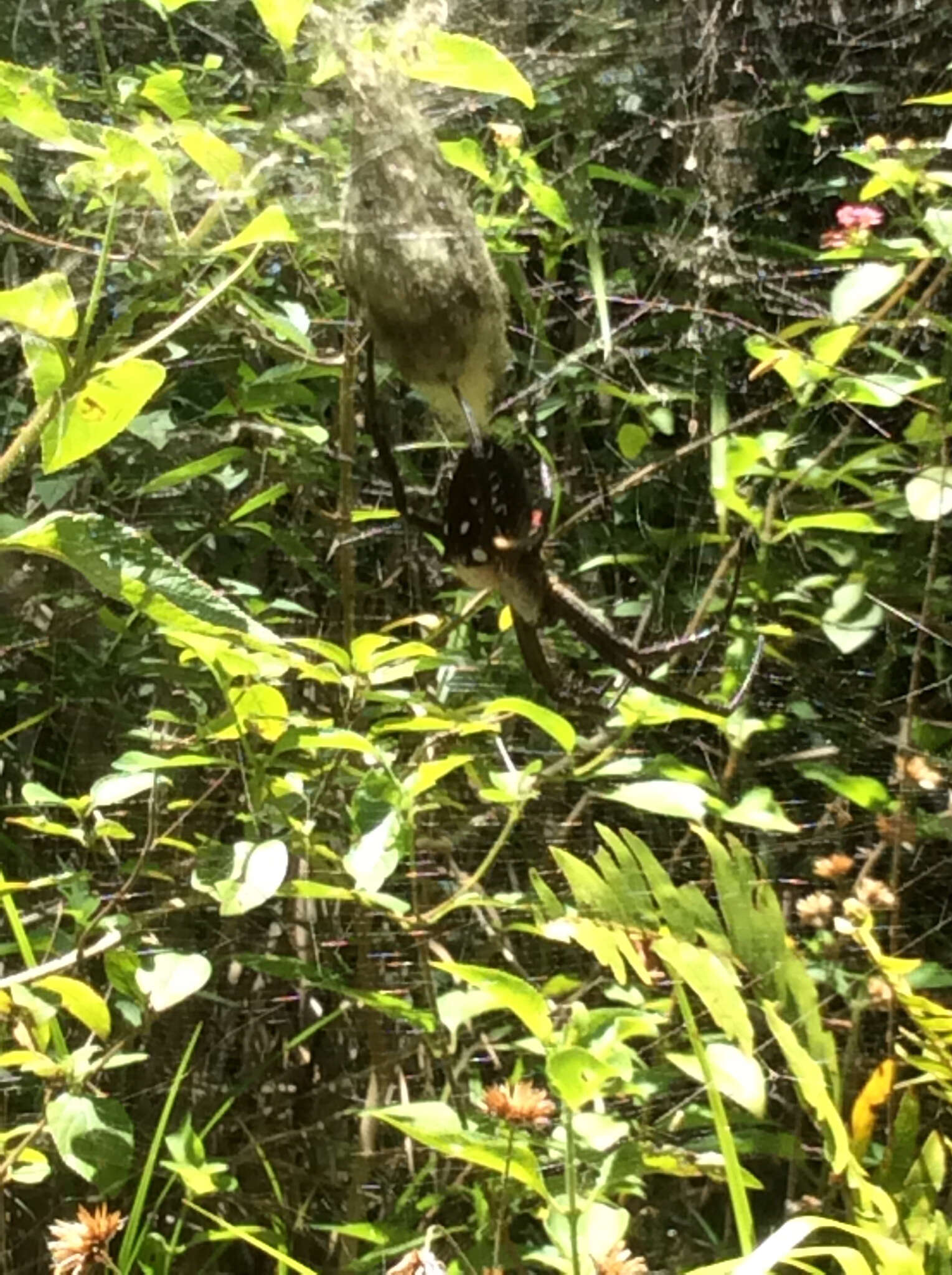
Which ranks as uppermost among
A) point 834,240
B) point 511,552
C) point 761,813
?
point 834,240

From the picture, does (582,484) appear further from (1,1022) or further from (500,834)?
(1,1022)

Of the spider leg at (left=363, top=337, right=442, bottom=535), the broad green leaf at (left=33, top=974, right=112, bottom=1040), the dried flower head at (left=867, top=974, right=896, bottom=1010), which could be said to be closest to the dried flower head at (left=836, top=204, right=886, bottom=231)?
the spider leg at (left=363, top=337, right=442, bottom=535)

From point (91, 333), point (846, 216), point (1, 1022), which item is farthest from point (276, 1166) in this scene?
point (846, 216)

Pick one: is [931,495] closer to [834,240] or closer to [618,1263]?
[834,240]

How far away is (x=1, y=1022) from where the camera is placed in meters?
0.41

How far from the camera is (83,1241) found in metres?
0.41

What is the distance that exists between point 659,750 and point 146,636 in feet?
0.73

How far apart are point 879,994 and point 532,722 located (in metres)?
0.18

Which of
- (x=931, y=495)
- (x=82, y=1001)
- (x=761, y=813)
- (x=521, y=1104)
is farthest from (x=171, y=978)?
(x=931, y=495)

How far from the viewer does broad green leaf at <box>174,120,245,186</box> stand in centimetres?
34

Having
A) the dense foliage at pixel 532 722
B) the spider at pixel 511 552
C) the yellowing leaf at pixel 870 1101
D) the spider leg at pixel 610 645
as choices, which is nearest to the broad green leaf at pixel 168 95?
the dense foliage at pixel 532 722

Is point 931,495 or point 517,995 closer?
point 517,995

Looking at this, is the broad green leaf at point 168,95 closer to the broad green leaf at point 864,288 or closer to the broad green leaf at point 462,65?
the broad green leaf at point 462,65

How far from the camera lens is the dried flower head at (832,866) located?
0.46 m
